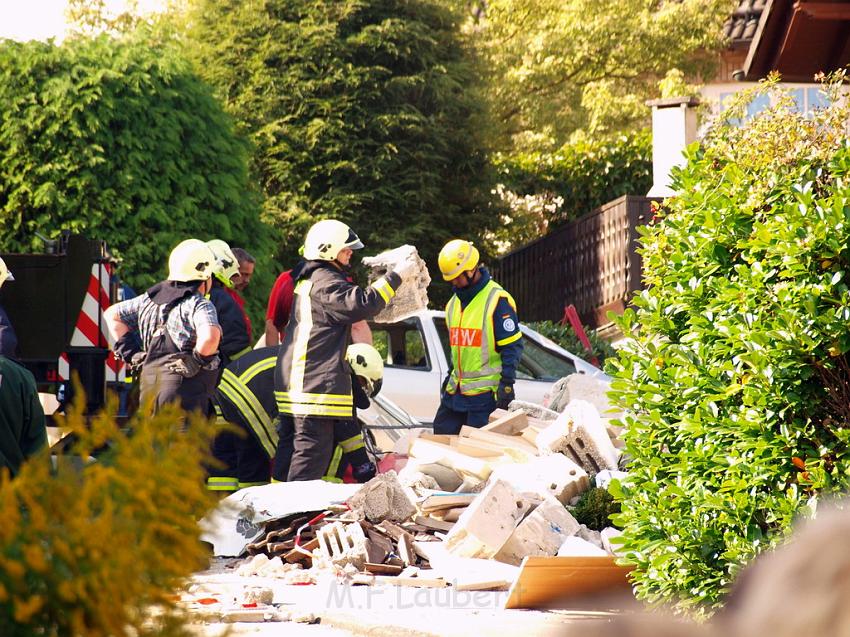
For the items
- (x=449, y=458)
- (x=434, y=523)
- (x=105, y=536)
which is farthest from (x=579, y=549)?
(x=105, y=536)

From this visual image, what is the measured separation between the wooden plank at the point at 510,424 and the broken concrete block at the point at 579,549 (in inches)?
90.6

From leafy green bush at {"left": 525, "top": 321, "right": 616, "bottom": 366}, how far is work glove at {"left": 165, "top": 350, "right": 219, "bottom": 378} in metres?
6.72

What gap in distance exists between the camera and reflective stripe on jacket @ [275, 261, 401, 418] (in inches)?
321

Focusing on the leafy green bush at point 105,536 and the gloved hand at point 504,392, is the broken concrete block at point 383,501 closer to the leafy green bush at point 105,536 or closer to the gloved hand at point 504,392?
the gloved hand at point 504,392

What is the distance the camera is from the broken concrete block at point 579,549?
655cm

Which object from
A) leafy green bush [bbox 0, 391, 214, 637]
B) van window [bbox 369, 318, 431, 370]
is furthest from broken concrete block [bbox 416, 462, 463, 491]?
leafy green bush [bbox 0, 391, 214, 637]

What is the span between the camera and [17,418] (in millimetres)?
5008

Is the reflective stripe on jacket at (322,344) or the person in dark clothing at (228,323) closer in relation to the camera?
the reflective stripe on jacket at (322,344)

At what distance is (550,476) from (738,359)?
3.22 metres

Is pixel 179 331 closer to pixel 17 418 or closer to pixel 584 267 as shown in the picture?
pixel 17 418

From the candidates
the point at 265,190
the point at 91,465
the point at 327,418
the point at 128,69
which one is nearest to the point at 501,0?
the point at 265,190

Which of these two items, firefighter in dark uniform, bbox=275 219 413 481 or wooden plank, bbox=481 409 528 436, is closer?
firefighter in dark uniform, bbox=275 219 413 481

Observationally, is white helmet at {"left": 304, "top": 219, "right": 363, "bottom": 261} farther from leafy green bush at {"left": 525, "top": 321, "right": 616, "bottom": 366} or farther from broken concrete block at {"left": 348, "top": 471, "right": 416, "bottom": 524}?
leafy green bush at {"left": 525, "top": 321, "right": 616, "bottom": 366}

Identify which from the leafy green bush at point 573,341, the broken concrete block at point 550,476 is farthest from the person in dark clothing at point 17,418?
the leafy green bush at point 573,341
